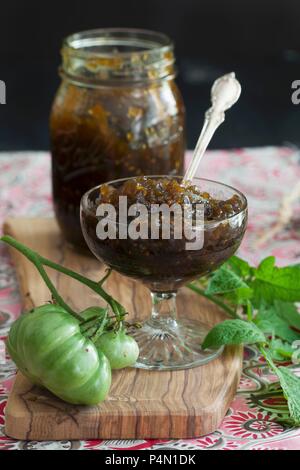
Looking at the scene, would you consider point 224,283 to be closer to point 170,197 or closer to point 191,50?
point 170,197

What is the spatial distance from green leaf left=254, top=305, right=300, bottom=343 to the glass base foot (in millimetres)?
96

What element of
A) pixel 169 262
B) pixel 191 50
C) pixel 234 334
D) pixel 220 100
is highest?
pixel 220 100

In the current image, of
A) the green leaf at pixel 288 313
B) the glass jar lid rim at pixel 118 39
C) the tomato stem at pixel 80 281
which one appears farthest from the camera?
the glass jar lid rim at pixel 118 39

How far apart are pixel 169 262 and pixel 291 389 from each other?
27cm

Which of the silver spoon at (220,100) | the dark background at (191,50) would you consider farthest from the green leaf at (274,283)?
the dark background at (191,50)

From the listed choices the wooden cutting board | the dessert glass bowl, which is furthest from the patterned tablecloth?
the dessert glass bowl

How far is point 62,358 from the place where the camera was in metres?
1.38

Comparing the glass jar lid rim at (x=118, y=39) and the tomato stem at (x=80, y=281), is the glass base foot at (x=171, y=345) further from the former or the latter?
the glass jar lid rim at (x=118, y=39)

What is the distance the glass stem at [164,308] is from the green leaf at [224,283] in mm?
72

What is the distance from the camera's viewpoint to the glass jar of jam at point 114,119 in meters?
1.96

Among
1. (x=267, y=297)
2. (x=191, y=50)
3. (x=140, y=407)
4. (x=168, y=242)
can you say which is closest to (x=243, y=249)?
(x=267, y=297)

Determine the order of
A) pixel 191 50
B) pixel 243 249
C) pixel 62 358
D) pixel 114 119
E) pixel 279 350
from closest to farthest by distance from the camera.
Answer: pixel 62 358 → pixel 279 350 → pixel 114 119 → pixel 243 249 → pixel 191 50

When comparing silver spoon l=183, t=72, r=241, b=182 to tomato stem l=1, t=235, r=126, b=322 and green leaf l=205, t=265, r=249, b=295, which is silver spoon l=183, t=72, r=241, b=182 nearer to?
green leaf l=205, t=265, r=249, b=295

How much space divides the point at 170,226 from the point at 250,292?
0.30m
